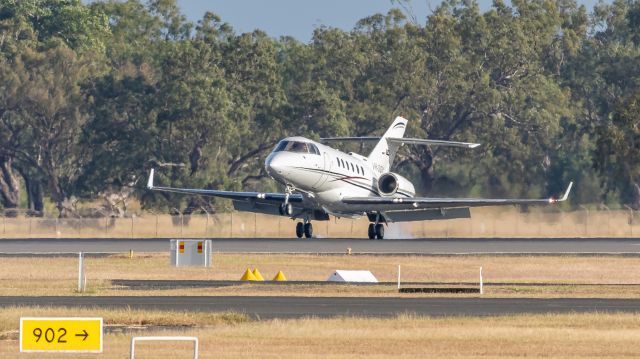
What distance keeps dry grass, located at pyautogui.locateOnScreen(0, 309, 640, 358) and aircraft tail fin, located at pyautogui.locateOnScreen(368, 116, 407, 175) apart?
3629 centimetres

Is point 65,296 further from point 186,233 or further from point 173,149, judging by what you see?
point 173,149

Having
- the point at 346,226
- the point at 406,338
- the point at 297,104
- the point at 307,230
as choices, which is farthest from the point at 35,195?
the point at 406,338

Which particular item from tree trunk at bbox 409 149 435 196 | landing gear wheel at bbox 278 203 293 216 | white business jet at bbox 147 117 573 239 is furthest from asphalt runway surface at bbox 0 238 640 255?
tree trunk at bbox 409 149 435 196

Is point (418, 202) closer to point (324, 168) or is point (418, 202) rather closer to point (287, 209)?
point (324, 168)

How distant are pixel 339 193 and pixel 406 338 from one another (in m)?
32.9

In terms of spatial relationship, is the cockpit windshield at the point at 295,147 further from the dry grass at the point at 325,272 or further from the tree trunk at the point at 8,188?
the tree trunk at the point at 8,188

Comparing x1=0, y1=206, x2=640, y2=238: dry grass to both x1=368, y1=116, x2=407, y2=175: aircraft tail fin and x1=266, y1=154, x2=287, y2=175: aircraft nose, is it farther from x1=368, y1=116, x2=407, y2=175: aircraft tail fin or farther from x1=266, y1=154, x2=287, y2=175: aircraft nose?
x1=266, y1=154, x2=287, y2=175: aircraft nose

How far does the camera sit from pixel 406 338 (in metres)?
24.3

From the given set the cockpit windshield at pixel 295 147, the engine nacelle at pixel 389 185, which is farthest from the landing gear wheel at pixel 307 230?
the engine nacelle at pixel 389 185

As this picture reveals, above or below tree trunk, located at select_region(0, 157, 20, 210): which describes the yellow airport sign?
below

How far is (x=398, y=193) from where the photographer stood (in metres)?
62.2

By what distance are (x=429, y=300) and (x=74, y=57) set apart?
76593mm

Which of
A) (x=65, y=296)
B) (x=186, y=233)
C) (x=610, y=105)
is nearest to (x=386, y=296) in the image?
(x=65, y=296)

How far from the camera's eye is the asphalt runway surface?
5900 centimetres
